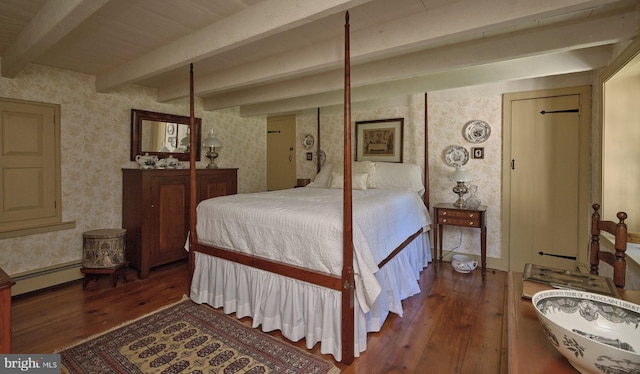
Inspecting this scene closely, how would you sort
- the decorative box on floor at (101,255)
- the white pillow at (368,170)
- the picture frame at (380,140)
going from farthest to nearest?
the picture frame at (380,140), the white pillow at (368,170), the decorative box on floor at (101,255)

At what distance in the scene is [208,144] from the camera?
4.05 meters

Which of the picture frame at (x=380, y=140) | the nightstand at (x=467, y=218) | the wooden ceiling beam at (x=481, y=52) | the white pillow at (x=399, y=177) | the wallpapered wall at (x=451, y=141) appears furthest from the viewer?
the picture frame at (x=380, y=140)

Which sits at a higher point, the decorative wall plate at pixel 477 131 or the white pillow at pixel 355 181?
the decorative wall plate at pixel 477 131

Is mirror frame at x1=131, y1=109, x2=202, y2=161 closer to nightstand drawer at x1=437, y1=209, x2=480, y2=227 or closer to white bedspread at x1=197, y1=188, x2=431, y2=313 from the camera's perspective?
white bedspread at x1=197, y1=188, x2=431, y2=313

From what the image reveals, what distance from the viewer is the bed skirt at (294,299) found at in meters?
1.90

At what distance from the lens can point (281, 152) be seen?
5.26 metres

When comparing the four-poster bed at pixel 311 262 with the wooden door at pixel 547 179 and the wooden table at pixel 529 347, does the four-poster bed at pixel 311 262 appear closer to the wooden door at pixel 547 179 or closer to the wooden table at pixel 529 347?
the wooden table at pixel 529 347

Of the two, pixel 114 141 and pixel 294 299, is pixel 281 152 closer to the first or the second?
pixel 114 141

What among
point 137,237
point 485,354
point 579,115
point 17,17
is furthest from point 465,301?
point 17,17

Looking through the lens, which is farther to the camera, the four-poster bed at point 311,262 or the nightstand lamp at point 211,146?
the nightstand lamp at point 211,146

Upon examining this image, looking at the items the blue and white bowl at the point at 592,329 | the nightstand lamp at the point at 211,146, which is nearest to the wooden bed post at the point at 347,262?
the blue and white bowl at the point at 592,329

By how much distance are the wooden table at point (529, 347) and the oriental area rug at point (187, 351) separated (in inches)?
46.4

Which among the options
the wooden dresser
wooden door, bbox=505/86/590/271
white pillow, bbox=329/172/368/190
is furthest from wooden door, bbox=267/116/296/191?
wooden door, bbox=505/86/590/271

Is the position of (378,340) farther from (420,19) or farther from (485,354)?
Answer: (420,19)
